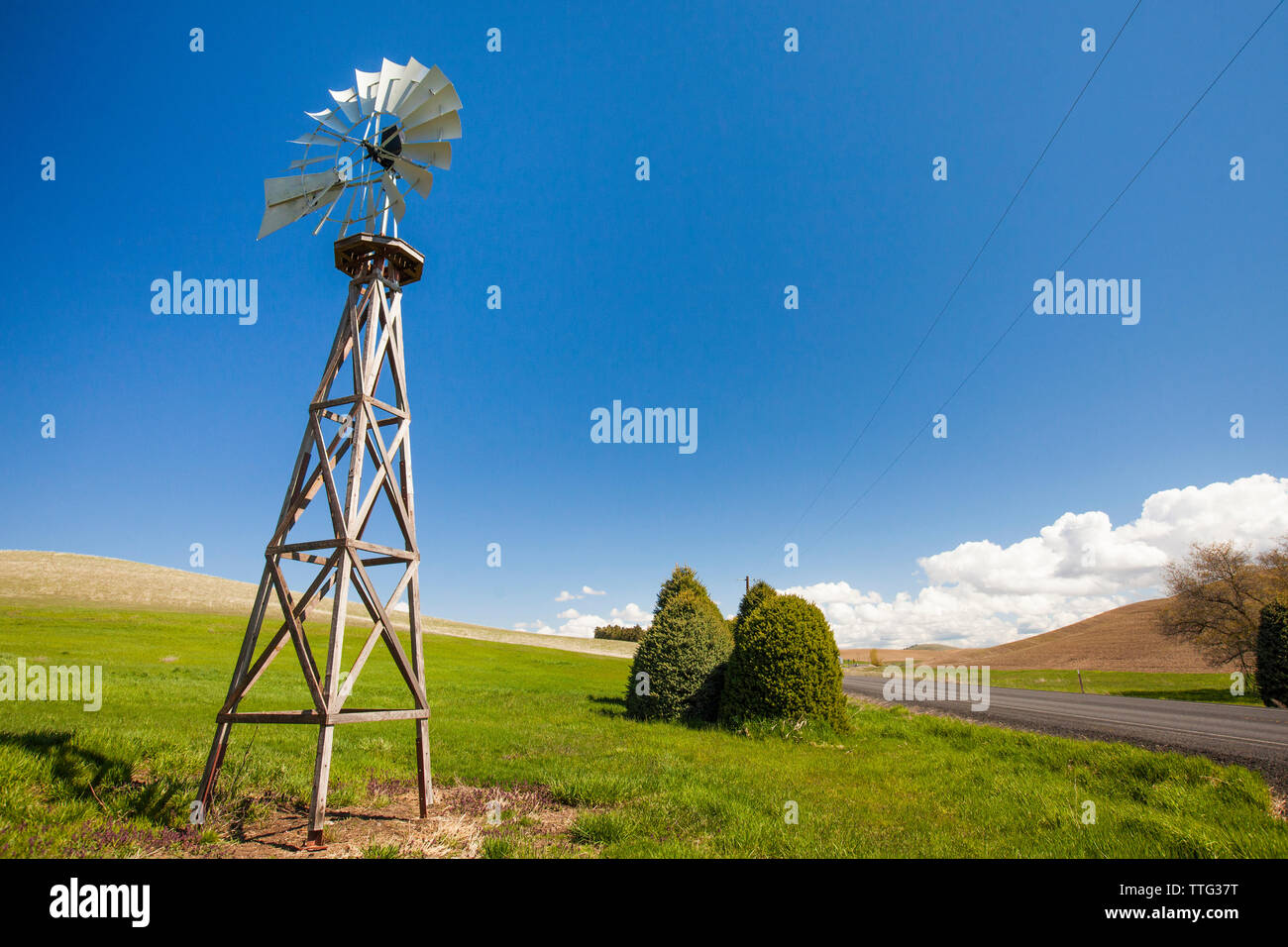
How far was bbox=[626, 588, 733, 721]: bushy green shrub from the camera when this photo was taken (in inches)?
631

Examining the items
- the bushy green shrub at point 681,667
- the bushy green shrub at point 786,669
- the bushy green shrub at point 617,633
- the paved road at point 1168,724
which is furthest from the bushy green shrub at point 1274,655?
the bushy green shrub at point 617,633

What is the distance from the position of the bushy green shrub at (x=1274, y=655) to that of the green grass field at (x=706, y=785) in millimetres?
17818

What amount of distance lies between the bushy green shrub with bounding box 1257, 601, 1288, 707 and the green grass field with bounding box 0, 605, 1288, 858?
58.5ft

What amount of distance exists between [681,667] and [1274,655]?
2365 centimetres

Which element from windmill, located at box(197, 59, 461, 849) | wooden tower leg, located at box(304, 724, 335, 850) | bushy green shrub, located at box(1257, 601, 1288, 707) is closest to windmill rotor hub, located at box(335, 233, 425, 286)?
windmill, located at box(197, 59, 461, 849)

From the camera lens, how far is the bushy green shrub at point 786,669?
533 inches

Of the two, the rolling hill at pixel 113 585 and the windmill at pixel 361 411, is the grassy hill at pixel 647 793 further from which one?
the rolling hill at pixel 113 585

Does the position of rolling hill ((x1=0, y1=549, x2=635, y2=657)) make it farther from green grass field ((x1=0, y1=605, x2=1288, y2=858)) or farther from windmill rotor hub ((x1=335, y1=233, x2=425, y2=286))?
windmill rotor hub ((x1=335, y1=233, x2=425, y2=286))

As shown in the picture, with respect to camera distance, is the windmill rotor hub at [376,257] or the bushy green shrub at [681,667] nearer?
the windmill rotor hub at [376,257]

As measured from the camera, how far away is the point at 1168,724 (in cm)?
1462

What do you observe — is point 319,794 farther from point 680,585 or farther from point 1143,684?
point 1143,684
